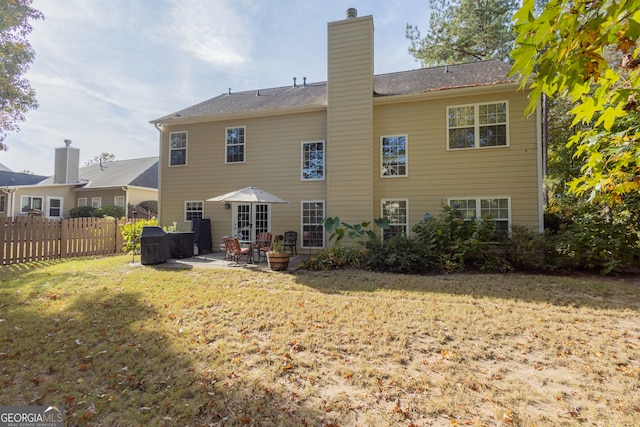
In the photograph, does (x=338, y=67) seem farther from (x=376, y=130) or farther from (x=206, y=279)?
(x=206, y=279)

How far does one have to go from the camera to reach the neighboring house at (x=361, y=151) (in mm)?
9578

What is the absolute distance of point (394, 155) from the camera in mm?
10602

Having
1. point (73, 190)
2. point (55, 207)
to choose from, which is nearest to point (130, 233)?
point (55, 207)

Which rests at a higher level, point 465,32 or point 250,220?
point 465,32

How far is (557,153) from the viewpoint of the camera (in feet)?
48.1

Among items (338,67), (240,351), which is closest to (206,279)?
(240,351)

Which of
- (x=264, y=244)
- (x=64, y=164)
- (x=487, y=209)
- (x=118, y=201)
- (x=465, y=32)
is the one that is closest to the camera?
(x=487, y=209)

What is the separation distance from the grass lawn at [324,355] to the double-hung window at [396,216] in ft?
14.7

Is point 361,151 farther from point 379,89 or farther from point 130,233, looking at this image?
point 130,233

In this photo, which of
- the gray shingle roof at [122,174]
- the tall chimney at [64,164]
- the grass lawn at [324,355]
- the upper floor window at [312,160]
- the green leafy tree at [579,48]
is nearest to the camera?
the green leafy tree at [579,48]

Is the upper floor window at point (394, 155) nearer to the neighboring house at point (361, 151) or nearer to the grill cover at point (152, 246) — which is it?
the neighboring house at point (361, 151)

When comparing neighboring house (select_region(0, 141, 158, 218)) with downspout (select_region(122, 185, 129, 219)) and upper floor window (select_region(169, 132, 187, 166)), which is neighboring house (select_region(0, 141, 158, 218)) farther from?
upper floor window (select_region(169, 132, 187, 166))

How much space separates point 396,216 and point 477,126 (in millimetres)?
3946

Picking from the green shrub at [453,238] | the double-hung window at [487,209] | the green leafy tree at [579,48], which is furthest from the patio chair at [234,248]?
the green leafy tree at [579,48]
